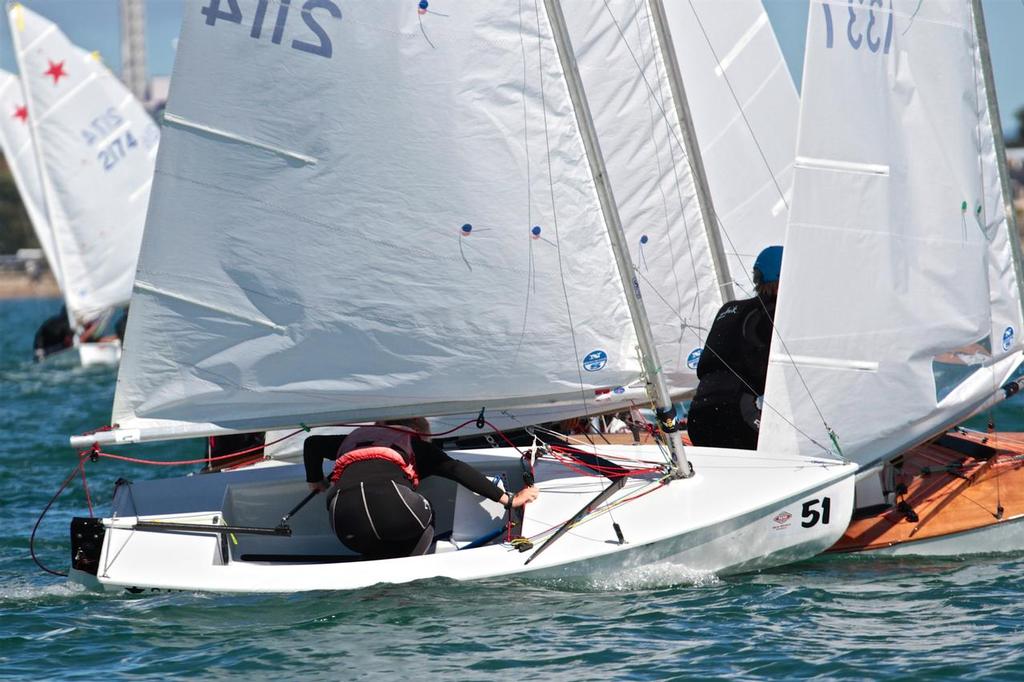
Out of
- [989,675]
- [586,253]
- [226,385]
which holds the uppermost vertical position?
[586,253]

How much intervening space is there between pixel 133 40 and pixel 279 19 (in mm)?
112355

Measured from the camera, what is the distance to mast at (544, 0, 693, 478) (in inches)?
235

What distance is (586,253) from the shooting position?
6.12 m

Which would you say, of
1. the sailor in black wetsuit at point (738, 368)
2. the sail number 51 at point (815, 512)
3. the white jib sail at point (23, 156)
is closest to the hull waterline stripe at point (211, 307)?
the sailor in black wetsuit at point (738, 368)

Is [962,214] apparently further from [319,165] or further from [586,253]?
[319,165]

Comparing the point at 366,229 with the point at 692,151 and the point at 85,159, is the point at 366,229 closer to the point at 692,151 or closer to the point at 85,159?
the point at 692,151

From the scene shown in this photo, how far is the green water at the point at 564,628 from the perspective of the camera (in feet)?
16.4

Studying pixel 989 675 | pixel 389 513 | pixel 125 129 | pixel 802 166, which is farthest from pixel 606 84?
pixel 125 129

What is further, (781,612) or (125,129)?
(125,129)

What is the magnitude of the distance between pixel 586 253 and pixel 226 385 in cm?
162

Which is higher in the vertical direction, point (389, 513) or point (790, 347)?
point (790, 347)

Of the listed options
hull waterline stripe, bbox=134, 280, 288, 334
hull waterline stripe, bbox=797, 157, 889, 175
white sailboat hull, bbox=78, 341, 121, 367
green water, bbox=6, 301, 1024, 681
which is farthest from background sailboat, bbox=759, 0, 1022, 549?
white sailboat hull, bbox=78, 341, 121, 367

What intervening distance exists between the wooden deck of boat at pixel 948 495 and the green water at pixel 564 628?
0.51 feet

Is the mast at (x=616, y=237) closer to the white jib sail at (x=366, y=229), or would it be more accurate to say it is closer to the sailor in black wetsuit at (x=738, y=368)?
the white jib sail at (x=366, y=229)
